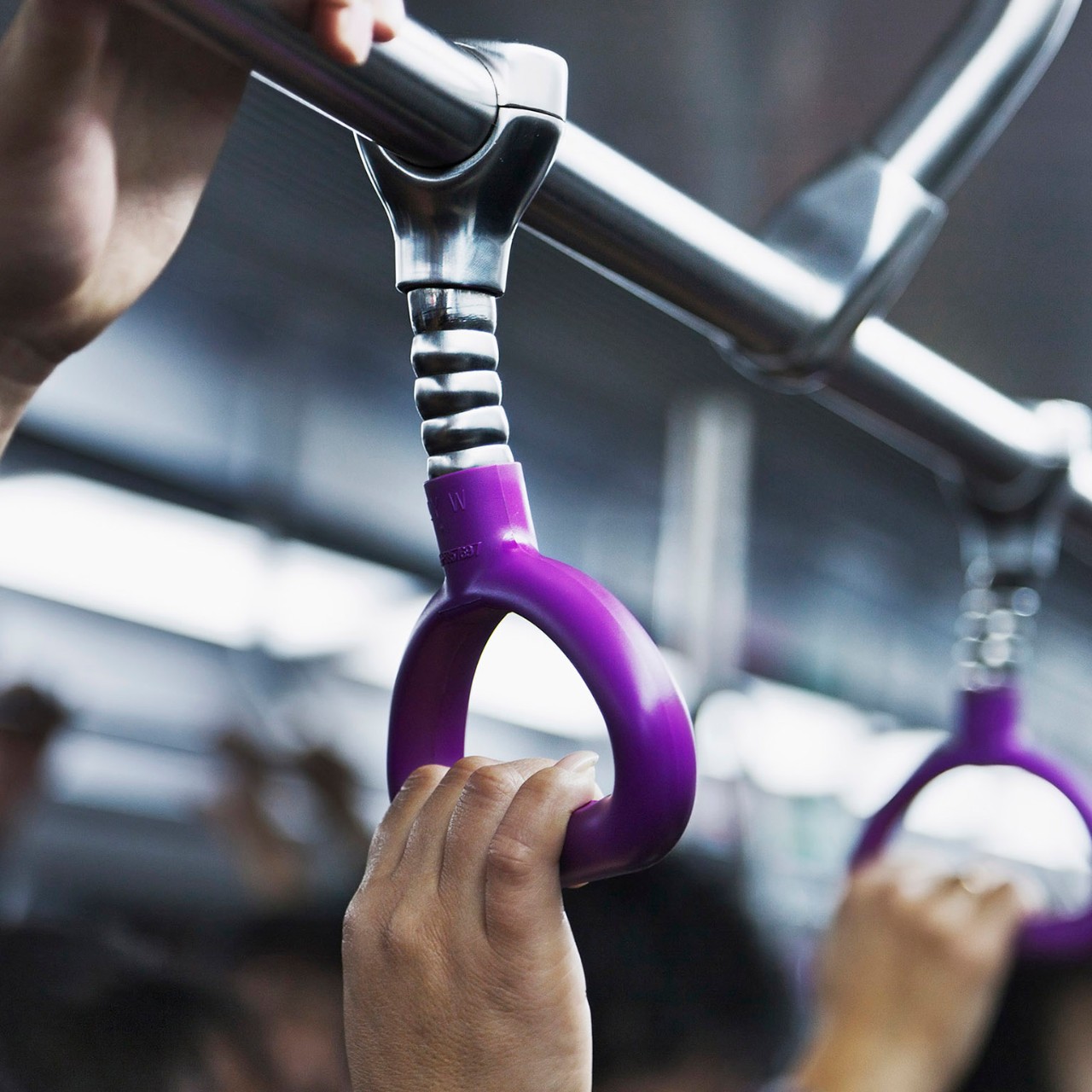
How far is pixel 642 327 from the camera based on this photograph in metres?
1.60

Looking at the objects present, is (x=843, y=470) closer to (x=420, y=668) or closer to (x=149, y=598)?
(x=149, y=598)

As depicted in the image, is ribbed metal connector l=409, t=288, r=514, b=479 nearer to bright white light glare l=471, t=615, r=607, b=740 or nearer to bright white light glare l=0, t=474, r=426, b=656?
bright white light glare l=0, t=474, r=426, b=656

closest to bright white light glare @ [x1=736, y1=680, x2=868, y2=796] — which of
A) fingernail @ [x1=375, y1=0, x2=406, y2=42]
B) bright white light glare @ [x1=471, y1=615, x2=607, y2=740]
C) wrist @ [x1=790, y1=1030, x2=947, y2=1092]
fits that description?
bright white light glare @ [x1=471, y1=615, x2=607, y2=740]

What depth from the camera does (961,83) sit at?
50 centimetres

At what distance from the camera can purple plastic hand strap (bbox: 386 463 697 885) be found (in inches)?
12.1

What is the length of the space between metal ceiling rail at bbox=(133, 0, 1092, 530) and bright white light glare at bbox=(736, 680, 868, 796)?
99.3 inches

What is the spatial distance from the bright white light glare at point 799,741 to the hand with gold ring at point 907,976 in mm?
2142

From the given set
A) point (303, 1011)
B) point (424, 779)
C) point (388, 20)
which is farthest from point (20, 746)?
point (388, 20)

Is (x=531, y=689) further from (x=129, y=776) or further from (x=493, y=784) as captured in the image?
(x=493, y=784)

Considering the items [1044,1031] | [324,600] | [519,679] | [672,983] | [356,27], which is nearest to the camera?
[356,27]

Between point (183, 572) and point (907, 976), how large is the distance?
179 cm

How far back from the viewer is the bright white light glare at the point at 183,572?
2209 millimetres

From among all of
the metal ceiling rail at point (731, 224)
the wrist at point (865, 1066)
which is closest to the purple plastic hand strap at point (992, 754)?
the metal ceiling rail at point (731, 224)

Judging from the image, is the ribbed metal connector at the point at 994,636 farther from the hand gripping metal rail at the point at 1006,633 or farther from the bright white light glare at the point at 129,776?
the bright white light glare at the point at 129,776
